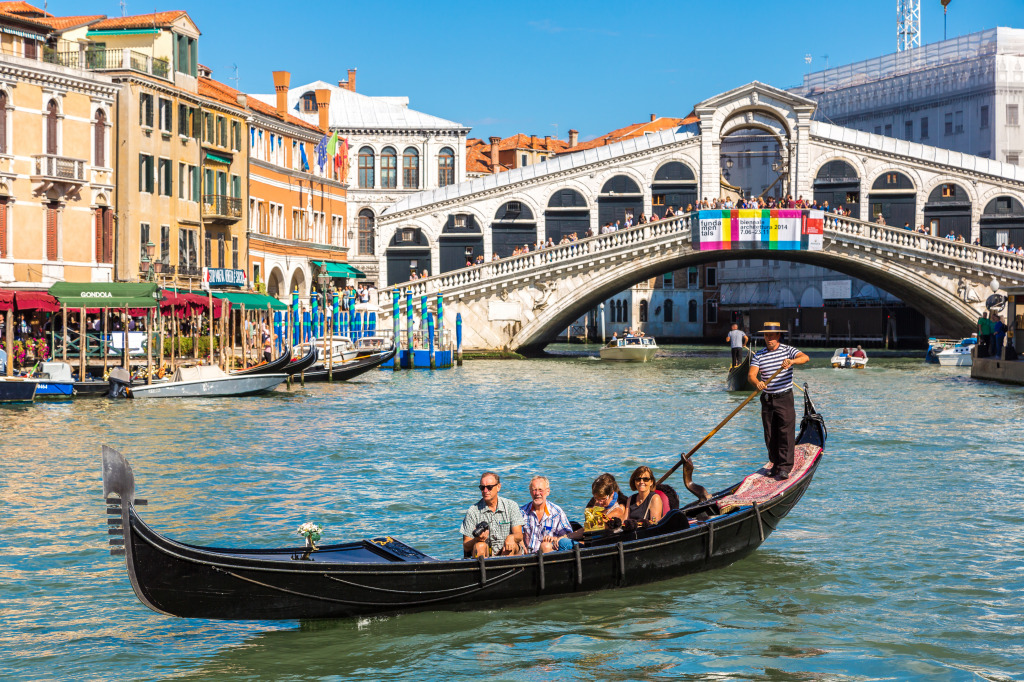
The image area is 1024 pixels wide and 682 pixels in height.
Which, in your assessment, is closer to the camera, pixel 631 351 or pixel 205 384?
pixel 205 384

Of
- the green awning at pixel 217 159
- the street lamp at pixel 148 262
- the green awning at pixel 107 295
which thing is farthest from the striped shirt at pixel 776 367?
the green awning at pixel 217 159

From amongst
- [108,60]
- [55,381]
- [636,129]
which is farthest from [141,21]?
[636,129]

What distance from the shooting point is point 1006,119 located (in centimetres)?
4334

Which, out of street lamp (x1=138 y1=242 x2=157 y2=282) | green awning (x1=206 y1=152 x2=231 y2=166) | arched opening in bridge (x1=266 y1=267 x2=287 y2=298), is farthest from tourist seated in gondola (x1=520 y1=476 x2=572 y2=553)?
arched opening in bridge (x1=266 y1=267 x2=287 y2=298)

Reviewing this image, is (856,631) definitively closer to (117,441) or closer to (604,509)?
(604,509)

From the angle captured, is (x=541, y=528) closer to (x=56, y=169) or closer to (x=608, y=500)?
(x=608, y=500)

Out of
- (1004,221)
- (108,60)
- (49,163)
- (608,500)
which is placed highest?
(108,60)

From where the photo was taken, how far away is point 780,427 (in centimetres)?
934

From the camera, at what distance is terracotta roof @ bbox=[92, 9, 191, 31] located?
27.8m

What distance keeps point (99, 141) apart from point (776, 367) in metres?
19.9

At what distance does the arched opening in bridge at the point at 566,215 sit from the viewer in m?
37.5

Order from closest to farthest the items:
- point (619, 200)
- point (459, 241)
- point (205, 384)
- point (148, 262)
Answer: point (205, 384), point (148, 262), point (619, 200), point (459, 241)

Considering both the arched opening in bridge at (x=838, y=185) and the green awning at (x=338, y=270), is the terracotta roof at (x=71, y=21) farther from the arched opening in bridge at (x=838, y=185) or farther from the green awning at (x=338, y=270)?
the arched opening in bridge at (x=838, y=185)

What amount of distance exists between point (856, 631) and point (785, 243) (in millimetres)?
25762
